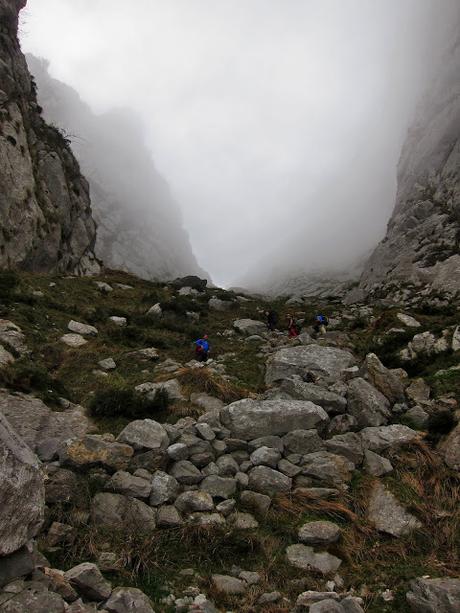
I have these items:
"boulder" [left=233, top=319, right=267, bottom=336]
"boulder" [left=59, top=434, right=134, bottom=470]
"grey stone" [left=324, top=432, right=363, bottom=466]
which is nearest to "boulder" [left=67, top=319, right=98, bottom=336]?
"boulder" [left=233, top=319, right=267, bottom=336]

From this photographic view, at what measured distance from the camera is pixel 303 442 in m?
8.01

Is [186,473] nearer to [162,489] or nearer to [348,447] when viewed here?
[162,489]

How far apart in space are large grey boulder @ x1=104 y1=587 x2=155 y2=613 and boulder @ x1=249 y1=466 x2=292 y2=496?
274cm

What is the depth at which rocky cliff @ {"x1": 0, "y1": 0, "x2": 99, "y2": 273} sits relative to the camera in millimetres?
30516

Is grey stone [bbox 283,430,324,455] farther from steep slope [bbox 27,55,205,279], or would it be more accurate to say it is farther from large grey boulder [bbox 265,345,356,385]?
steep slope [bbox 27,55,205,279]

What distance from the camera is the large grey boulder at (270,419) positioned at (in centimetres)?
843

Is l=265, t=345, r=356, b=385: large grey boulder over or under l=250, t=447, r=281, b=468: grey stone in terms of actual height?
over

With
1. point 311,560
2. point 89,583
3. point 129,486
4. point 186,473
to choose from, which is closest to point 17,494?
point 89,583

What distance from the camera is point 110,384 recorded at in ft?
40.7

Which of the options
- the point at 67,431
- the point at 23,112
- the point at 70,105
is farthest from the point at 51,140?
the point at 70,105

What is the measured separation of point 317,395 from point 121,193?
494 ft

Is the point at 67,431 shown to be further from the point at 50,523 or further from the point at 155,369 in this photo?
the point at 155,369

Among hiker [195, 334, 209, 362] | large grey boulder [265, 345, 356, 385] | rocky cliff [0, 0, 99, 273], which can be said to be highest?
rocky cliff [0, 0, 99, 273]

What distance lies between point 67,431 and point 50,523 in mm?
3348
